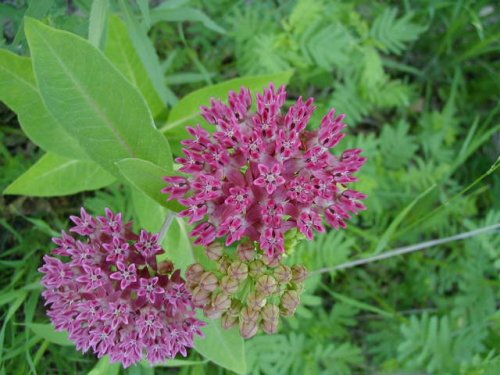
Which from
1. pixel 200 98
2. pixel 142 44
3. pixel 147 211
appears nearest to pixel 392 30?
pixel 200 98

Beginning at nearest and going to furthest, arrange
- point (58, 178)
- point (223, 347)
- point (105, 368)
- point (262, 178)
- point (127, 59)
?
1. point (262, 178)
2. point (223, 347)
3. point (105, 368)
4. point (58, 178)
5. point (127, 59)

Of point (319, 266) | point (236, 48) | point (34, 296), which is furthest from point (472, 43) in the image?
point (34, 296)

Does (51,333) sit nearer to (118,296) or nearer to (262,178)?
(118,296)

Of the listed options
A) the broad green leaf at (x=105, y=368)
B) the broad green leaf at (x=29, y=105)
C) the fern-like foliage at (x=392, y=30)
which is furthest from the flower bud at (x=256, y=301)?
the fern-like foliage at (x=392, y=30)

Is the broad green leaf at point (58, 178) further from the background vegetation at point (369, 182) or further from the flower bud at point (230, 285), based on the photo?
the flower bud at point (230, 285)

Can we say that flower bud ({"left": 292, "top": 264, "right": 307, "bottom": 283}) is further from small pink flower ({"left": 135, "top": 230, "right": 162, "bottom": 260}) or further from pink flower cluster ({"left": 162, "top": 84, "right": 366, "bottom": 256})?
small pink flower ({"left": 135, "top": 230, "right": 162, "bottom": 260})

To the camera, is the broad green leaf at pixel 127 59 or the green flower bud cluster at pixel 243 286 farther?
the broad green leaf at pixel 127 59

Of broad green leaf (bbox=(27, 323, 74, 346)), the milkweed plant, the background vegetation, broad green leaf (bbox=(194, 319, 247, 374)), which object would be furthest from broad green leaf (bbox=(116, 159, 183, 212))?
broad green leaf (bbox=(27, 323, 74, 346))
